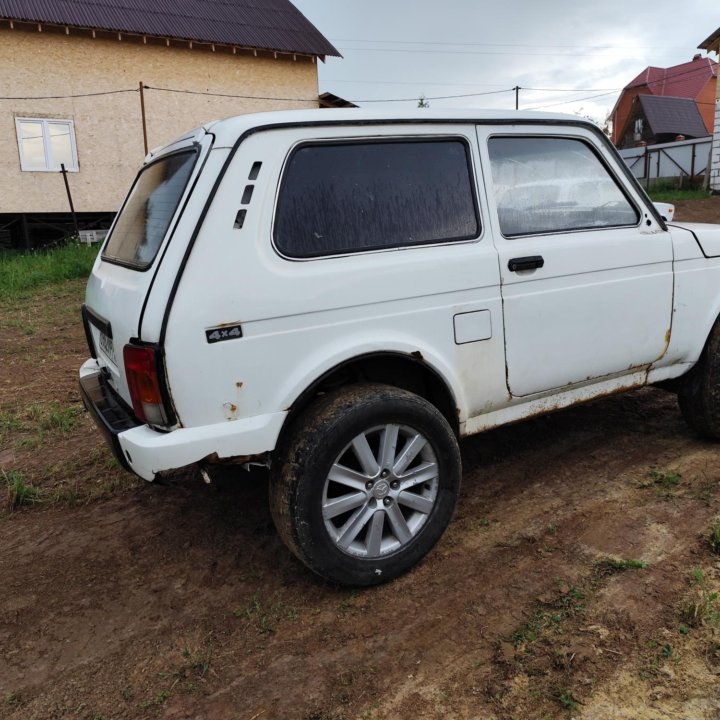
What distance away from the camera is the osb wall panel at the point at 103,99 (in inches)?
631

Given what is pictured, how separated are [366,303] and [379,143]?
717mm

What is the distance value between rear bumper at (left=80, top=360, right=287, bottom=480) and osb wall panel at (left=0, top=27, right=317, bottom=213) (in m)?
16.5

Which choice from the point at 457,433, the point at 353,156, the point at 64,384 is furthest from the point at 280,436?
the point at 64,384

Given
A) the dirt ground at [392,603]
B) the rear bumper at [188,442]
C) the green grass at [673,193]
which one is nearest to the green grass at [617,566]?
the dirt ground at [392,603]

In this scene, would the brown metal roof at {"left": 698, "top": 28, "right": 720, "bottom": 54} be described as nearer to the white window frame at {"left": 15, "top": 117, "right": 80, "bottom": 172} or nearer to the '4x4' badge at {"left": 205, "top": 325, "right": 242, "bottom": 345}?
the white window frame at {"left": 15, "top": 117, "right": 80, "bottom": 172}

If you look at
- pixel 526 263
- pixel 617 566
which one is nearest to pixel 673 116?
pixel 526 263

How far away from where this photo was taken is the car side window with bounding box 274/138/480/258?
257 cm

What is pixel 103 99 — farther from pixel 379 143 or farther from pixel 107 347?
pixel 379 143

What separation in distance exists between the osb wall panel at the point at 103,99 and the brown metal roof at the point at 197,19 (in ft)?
1.44

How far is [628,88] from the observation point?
49625 mm

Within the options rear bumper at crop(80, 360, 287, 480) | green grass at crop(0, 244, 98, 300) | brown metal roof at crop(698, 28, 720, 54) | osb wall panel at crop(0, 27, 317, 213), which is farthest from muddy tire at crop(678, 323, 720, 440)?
brown metal roof at crop(698, 28, 720, 54)

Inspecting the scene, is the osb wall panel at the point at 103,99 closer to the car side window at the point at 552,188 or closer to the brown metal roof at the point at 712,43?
the brown metal roof at the point at 712,43

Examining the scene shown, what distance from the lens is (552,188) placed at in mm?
3205

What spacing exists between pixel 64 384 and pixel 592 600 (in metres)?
4.87
